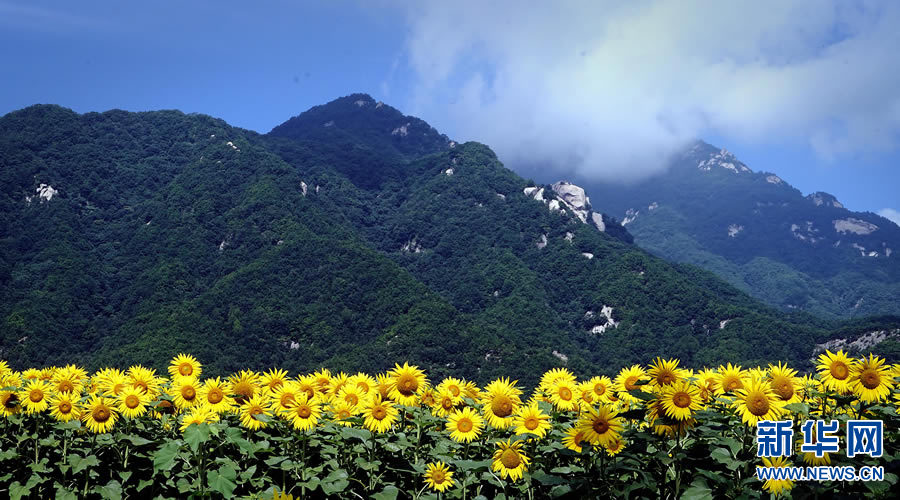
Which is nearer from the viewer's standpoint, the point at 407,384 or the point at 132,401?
the point at 132,401

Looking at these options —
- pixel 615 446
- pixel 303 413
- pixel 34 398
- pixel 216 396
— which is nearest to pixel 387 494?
pixel 303 413

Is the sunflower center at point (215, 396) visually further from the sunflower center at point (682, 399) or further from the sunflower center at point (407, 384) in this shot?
the sunflower center at point (682, 399)

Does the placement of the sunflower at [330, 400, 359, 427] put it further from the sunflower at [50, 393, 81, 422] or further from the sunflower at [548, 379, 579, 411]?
the sunflower at [50, 393, 81, 422]

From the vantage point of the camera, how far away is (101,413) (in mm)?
6797

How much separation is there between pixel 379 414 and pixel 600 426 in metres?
2.21

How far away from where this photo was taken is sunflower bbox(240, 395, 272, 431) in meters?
6.75

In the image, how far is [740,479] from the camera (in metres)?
5.46

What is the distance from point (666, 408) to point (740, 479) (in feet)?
2.69

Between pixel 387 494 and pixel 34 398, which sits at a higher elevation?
pixel 34 398

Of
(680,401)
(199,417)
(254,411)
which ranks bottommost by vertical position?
(199,417)

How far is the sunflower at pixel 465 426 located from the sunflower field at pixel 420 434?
16 mm

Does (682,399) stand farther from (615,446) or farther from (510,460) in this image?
(510,460)

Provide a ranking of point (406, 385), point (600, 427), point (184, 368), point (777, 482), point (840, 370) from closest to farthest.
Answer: point (777, 482) < point (600, 427) < point (840, 370) < point (406, 385) < point (184, 368)

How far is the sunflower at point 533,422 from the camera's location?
21.0 feet
